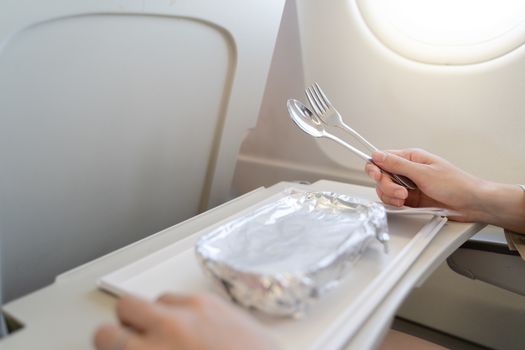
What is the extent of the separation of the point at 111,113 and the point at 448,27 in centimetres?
81

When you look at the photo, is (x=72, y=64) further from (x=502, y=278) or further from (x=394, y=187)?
(x=502, y=278)

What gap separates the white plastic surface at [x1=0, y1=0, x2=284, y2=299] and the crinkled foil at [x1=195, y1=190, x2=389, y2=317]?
1.00 feet

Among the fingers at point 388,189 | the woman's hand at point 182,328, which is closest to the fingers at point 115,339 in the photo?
A: the woman's hand at point 182,328

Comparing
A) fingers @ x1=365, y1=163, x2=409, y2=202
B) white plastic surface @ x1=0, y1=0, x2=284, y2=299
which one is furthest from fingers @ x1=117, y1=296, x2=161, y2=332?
fingers @ x1=365, y1=163, x2=409, y2=202

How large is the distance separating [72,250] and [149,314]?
50 centimetres

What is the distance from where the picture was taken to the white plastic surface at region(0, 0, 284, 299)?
576 millimetres

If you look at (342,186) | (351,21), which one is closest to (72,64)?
(342,186)

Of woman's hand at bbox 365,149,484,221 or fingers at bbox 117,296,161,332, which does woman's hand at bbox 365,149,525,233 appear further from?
fingers at bbox 117,296,161,332

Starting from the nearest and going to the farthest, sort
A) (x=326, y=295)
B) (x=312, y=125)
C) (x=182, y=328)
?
(x=182, y=328), (x=326, y=295), (x=312, y=125)

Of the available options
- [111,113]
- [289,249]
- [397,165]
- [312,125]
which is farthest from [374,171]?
[111,113]

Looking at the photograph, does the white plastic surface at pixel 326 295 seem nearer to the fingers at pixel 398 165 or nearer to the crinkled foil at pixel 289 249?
the crinkled foil at pixel 289 249

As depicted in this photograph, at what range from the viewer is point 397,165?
76 centimetres

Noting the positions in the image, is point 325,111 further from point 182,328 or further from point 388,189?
point 182,328

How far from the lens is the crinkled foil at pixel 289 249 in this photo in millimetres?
397
